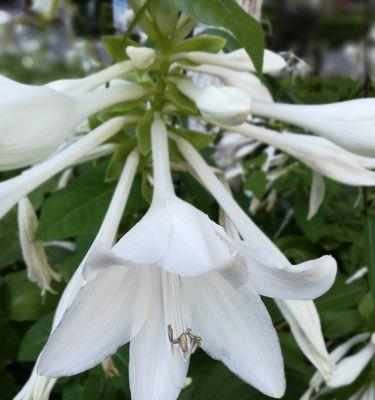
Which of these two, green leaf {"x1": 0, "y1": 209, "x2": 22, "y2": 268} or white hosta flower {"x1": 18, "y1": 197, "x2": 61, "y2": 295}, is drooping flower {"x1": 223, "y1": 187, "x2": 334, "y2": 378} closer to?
white hosta flower {"x1": 18, "y1": 197, "x2": 61, "y2": 295}

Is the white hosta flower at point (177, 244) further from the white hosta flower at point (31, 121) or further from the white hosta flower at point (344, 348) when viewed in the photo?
the white hosta flower at point (344, 348)

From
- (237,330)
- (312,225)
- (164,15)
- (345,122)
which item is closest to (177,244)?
(237,330)

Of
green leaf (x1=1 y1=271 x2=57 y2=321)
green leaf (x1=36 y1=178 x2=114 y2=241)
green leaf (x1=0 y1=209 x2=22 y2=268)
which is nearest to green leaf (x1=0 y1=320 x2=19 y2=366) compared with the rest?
green leaf (x1=1 y1=271 x2=57 y2=321)

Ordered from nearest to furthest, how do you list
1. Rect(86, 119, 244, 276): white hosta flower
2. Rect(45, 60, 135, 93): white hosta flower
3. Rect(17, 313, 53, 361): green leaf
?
Rect(86, 119, 244, 276): white hosta flower < Rect(45, 60, 135, 93): white hosta flower < Rect(17, 313, 53, 361): green leaf

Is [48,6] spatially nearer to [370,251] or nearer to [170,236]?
[370,251]

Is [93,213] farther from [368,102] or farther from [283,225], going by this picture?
[283,225]
